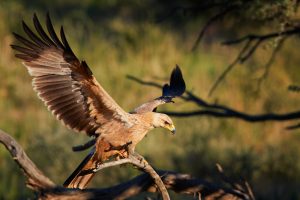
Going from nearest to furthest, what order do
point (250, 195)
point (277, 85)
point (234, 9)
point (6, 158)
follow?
1. point (250, 195)
2. point (234, 9)
3. point (6, 158)
4. point (277, 85)

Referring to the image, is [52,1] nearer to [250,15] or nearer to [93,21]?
[93,21]

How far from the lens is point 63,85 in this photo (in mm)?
6918

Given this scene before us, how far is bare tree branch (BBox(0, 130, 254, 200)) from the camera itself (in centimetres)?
565

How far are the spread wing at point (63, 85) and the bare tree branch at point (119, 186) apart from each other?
677 millimetres

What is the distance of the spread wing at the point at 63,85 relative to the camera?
6797 mm

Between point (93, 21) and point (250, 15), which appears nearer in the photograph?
point (250, 15)

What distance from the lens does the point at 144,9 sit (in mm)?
19969

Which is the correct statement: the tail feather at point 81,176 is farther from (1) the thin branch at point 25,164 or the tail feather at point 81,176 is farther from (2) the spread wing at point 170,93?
(1) the thin branch at point 25,164

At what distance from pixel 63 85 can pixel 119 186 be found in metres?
1.04

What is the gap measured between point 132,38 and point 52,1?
16.2ft

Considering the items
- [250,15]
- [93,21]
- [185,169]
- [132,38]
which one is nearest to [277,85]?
[185,169]

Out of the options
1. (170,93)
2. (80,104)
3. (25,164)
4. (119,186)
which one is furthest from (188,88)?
(25,164)

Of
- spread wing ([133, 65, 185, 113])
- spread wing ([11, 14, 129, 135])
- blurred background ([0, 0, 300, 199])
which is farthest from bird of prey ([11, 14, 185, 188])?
blurred background ([0, 0, 300, 199])

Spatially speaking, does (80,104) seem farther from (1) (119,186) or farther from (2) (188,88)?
(2) (188,88)
